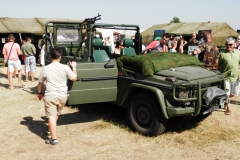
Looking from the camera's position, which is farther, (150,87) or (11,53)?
(11,53)

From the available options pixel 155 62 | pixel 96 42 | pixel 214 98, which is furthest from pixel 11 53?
pixel 214 98

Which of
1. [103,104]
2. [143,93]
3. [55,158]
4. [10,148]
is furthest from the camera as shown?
[103,104]

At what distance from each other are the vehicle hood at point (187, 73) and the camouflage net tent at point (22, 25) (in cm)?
1332

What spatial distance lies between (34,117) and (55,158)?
2.28 meters

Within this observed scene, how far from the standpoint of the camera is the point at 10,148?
15.7ft

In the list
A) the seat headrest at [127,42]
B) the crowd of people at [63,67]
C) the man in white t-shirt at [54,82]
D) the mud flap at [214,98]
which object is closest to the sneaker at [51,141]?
the crowd of people at [63,67]

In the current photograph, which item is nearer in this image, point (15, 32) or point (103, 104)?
point (103, 104)

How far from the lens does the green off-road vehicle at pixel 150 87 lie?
4875 mm

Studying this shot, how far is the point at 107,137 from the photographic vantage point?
5.27m

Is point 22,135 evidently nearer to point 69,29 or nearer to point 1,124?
point 1,124

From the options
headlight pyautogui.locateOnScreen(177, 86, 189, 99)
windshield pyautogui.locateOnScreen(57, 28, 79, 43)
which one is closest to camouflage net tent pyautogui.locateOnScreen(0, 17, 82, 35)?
windshield pyautogui.locateOnScreen(57, 28, 79, 43)

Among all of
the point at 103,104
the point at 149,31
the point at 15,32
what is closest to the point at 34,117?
the point at 103,104

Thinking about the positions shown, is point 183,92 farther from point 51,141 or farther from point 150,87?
point 51,141

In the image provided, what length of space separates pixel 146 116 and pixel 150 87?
0.58m
